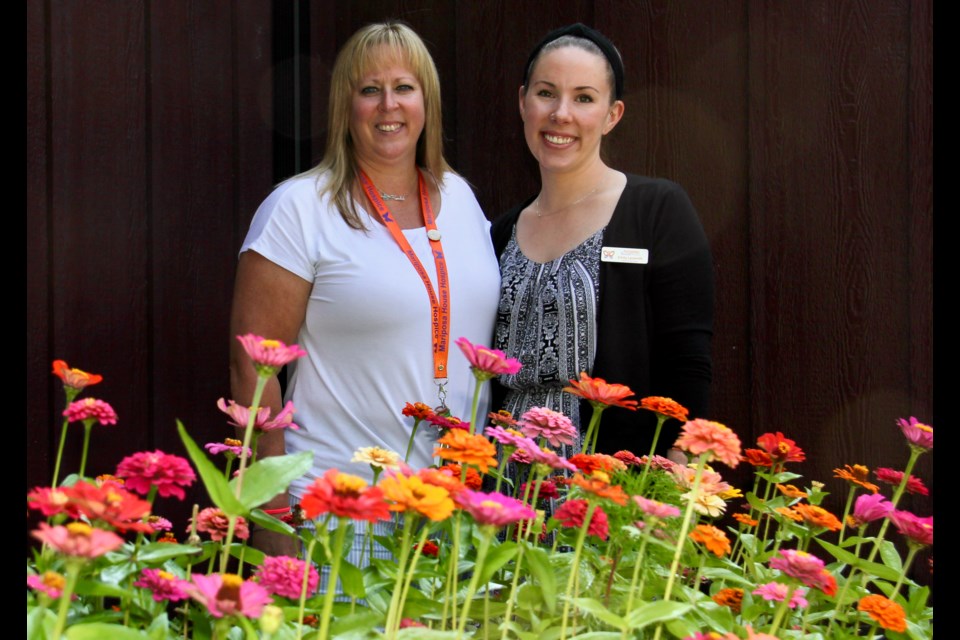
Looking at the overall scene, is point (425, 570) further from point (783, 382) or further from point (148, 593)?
point (783, 382)

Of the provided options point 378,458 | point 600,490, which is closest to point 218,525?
point 378,458

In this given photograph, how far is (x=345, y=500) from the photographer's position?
0.67m

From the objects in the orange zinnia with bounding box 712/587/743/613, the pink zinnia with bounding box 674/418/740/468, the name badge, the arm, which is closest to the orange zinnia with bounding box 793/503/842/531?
the orange zinnia with bounding box 712/587/743/613

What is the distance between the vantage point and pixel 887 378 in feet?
7.48

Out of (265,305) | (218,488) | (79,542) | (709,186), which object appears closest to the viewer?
(79,542)

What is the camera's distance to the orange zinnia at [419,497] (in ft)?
2.35

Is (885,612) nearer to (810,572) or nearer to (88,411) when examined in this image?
(810,572)

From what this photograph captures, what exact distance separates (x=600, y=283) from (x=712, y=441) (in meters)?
1.02

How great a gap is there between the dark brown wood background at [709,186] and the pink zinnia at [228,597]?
1474mm

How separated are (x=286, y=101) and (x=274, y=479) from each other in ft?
6.49

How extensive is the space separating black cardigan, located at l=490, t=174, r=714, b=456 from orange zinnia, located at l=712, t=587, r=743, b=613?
2.64 ft

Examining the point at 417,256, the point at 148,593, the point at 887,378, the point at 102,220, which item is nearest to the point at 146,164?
the point at 102,220

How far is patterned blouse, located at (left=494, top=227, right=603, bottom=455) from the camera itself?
180 centimetres

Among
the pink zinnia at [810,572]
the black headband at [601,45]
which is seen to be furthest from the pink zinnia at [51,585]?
the black headband at [601,45]
